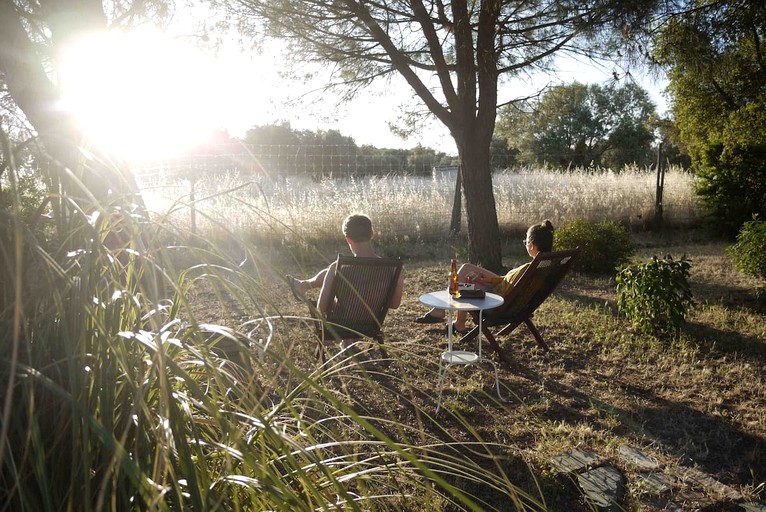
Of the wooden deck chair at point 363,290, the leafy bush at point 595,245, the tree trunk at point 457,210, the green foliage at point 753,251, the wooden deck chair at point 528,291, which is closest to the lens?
the wooden deck chair at point 363,290

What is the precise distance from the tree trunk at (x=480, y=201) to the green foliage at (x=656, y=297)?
293 cm

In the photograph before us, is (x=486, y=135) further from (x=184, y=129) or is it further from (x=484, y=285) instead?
(x=184, y=129)

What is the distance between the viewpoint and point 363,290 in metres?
4.23

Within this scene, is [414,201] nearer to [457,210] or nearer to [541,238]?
[457,210]

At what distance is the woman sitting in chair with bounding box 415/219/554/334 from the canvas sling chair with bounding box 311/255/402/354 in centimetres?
91

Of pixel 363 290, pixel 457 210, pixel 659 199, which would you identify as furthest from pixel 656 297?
pixel 659 199

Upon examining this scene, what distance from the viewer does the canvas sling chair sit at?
4.10 m

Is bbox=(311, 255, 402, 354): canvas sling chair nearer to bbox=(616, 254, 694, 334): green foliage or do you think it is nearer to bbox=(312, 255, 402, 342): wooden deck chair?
bbox=(312, 255, 402, 342): wooden deck chair

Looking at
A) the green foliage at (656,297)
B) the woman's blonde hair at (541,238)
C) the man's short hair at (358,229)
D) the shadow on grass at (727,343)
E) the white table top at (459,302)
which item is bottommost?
the shadow on grass at (727,343)

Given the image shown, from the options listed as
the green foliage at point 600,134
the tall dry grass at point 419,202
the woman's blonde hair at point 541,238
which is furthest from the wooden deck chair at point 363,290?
the green foliage at point 600,134

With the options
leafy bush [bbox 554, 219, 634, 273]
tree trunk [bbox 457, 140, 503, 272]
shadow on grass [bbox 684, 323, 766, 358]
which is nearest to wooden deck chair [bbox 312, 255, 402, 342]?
shadow on grass [bbox 684, 323, 766, 358]

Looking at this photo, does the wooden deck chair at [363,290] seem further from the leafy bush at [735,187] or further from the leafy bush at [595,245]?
the leafy bush at [735,187]

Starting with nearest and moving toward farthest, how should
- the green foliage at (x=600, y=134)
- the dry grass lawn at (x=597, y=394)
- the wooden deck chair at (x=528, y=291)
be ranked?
the dry grass lawn at (x=597, y=394)
the wooden deck chair at (x=528, y=291)
the green foliage at (x=600, y=134)

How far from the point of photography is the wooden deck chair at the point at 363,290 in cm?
410
